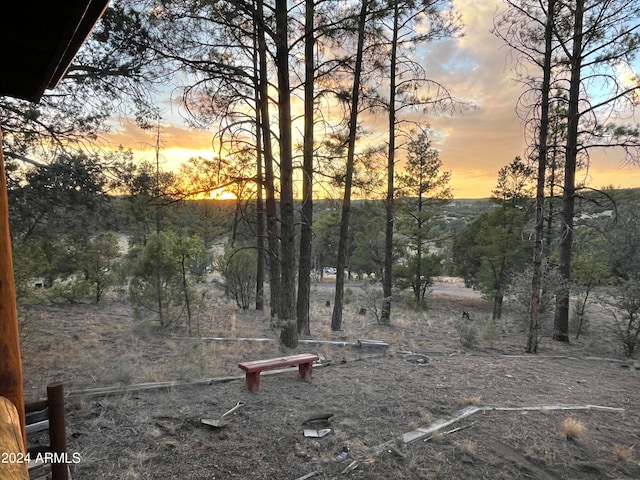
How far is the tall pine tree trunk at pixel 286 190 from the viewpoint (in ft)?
23.2

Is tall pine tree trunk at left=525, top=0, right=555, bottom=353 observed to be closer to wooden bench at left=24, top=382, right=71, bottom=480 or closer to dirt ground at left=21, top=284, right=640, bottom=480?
dirt ground at left=21, top=284, right=640, bottom=480

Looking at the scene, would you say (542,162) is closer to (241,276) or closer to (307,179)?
(307,179)

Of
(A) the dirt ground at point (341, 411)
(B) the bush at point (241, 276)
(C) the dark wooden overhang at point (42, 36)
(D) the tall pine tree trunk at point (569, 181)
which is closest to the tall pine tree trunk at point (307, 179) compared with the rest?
(A) the dirt ground at point (341, 411)

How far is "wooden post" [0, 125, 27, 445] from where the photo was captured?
1390mm

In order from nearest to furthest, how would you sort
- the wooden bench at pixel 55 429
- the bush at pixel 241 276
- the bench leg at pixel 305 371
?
the wooden bench at pixel 55 429 → the bench leg at pixel 305 371 → the bush at pixel 241 276

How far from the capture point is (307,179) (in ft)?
27.1

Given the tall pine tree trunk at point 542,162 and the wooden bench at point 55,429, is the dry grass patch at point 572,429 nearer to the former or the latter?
the wooden bench at point 55,429

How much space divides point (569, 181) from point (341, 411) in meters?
10.6

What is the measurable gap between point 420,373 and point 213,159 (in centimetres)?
741

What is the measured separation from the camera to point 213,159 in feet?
32.3

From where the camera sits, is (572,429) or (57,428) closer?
(57,428)

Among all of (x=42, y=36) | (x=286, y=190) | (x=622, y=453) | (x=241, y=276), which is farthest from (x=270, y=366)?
(x=241, y=276)

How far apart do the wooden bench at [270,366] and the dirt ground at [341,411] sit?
0.15m

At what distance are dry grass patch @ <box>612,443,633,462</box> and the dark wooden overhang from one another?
5.71m
